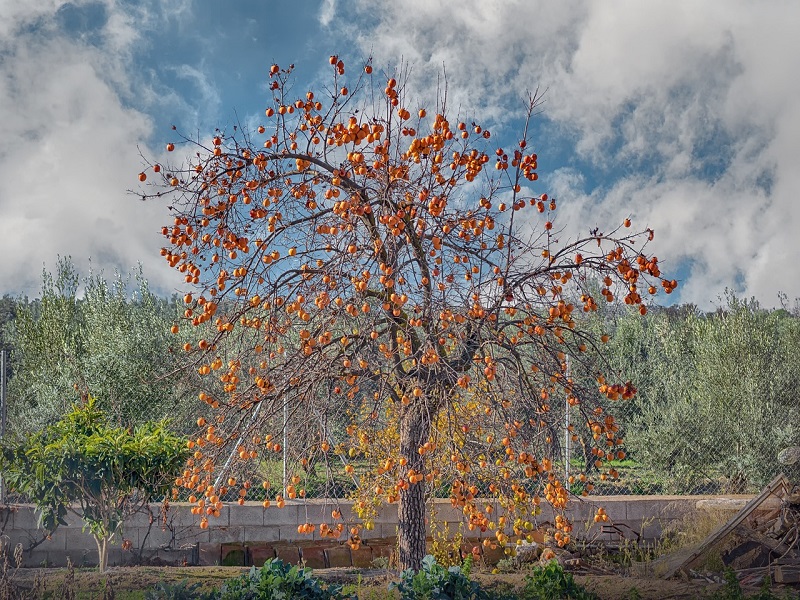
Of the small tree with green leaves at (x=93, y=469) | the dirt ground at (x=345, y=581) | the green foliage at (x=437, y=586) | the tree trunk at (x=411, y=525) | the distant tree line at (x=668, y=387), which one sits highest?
the distant tree line at (x=668, y=387)

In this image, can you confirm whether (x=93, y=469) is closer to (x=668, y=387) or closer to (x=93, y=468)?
(x=93, y=468)

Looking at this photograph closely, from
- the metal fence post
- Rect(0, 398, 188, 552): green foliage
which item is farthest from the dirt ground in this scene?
the metal fence post

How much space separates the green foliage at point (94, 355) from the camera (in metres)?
12.7

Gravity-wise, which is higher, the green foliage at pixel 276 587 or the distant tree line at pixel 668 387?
the distant tree line at pixel 668 387

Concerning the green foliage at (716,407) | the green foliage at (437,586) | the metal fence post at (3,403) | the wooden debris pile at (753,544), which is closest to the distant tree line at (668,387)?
the green foliage at (716,407)

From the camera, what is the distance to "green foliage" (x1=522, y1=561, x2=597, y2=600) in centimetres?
625

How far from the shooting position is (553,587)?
6.27 metres

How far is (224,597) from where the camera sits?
500 cm

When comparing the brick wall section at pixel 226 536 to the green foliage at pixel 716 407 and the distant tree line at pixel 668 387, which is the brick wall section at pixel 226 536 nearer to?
the distant tree line at pixel 668 387

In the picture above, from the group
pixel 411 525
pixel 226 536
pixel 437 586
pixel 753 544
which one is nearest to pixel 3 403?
pixel 226 536

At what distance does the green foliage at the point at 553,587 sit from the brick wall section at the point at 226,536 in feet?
8.51

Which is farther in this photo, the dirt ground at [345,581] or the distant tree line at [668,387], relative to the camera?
the distant tree line at [668,387]

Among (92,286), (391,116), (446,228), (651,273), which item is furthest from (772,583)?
(92,286)

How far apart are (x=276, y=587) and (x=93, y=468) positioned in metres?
2.85
